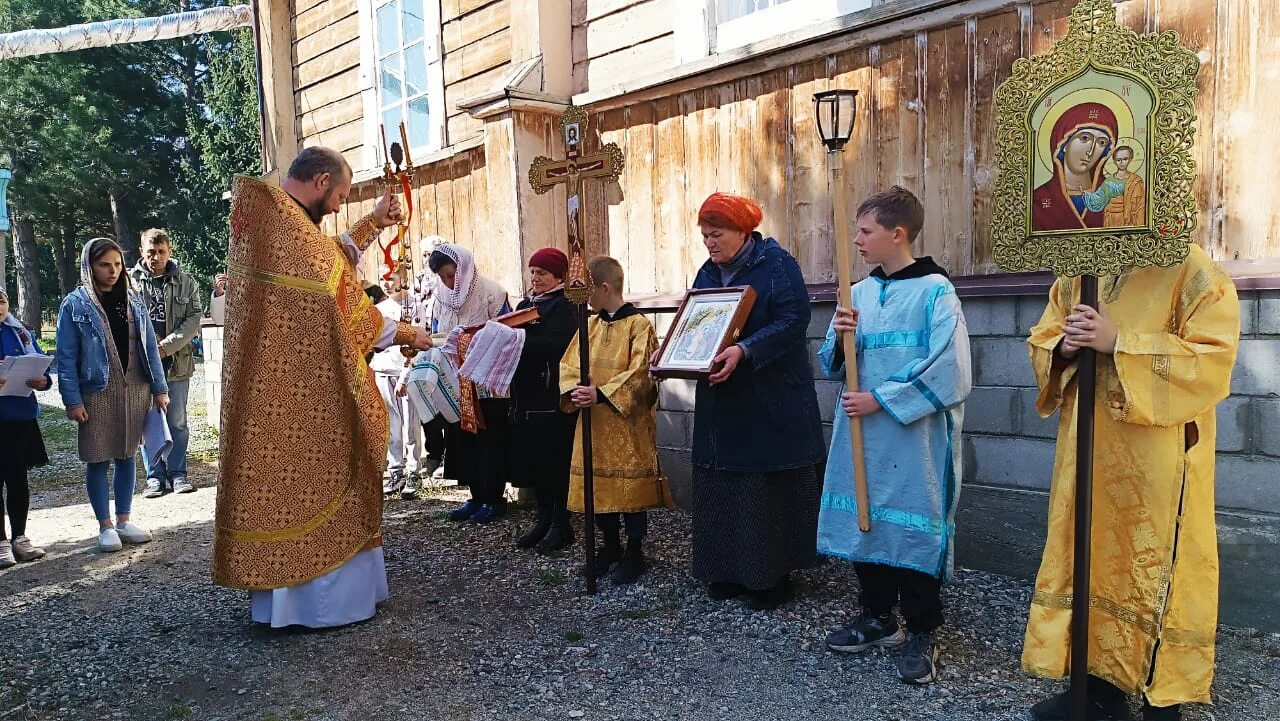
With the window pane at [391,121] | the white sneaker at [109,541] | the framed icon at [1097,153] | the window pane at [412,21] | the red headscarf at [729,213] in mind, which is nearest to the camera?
the framed icon at [1097,153]

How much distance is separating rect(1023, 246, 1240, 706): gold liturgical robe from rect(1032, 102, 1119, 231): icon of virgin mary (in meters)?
0.38

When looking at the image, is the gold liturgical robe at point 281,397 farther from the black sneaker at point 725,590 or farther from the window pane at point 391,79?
the window pane at point 391,79

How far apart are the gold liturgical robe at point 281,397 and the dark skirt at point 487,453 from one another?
1.77m

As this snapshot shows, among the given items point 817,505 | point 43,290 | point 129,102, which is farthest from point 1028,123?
point 43,290

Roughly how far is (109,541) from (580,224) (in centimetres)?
387

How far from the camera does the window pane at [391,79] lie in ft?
28.1

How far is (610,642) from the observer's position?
386cm

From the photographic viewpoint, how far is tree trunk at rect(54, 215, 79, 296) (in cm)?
2979

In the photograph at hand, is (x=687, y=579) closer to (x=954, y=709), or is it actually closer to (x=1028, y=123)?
(x=954, y=709)

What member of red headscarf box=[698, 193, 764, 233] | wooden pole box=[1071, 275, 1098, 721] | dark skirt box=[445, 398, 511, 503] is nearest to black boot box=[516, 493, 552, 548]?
dark skirt box=[445, 398, 511, 503]

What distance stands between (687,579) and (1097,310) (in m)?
2.66

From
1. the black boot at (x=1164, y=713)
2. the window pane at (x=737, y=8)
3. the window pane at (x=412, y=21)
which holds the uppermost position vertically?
the window pane at (x=412, y=21)

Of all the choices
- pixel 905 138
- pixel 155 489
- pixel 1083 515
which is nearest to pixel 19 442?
pixel 155 489

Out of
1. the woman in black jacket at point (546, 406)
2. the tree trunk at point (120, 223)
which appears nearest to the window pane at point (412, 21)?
the woman in black jacket at point (546, 406)
